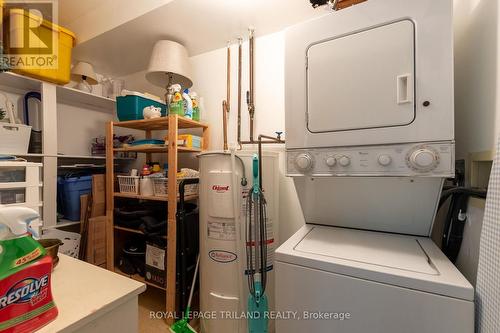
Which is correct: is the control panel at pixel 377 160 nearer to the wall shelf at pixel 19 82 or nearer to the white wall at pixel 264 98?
the white wall at pixel 264 98

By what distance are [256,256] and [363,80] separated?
3.57 ft

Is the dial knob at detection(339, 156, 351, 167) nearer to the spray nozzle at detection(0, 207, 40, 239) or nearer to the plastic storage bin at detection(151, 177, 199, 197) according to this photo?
the spray nozzle at detection(0, 207, 40, 239)

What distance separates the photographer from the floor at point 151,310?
160cm

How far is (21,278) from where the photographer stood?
52 centimetres

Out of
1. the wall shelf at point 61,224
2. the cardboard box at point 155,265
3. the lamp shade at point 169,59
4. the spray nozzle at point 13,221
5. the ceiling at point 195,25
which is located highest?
the ceiling at point 195,25

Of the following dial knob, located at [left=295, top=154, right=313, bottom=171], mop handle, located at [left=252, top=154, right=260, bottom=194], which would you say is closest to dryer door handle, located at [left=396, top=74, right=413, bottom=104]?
dial knob, located at [left=295, top=154, right=313, bottom=171]

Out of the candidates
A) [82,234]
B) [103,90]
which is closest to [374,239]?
[82,234]

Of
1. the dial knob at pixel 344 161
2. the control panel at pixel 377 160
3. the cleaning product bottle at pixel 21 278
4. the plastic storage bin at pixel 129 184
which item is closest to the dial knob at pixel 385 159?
the control panel at pixel 377 160

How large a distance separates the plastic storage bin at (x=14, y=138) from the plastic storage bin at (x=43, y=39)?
43 centimetres

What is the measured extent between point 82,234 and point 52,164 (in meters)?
0.69

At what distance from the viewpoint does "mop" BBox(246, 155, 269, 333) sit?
1.28 metres

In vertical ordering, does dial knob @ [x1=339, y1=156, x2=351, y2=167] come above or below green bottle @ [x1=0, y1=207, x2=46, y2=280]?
above

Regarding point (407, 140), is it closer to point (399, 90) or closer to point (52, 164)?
point (399, 90)

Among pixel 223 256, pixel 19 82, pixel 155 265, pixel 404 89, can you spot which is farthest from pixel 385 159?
pixel 19 82
